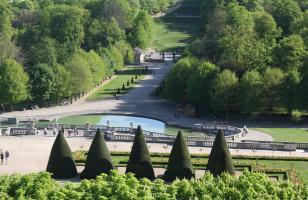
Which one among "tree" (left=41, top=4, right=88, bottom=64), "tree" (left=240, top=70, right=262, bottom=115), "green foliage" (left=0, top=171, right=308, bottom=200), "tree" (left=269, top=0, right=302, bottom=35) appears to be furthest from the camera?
"tree" (left=41, top=4, right=88, bottom=64)

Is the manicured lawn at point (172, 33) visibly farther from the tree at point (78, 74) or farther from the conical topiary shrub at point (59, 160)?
the conical topiary shrub at point (59, 160)

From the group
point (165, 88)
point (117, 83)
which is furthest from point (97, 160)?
point (117, 83)

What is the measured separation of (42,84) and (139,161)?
167ft

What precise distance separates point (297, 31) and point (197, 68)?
81.7 ft

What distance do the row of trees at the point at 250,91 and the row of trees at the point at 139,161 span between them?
37.7 meters

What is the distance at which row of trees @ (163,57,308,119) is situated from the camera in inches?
3698

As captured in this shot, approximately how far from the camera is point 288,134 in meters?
84.9

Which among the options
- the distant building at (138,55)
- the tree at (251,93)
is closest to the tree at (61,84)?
the tree at (251,93)

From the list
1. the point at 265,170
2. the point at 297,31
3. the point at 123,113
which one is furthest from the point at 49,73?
the point at 265,170

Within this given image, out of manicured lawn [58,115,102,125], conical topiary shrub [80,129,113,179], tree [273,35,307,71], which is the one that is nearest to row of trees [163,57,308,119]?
Answer: tree [273,35,307,71]

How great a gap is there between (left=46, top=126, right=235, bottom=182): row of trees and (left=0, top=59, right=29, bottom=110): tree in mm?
45146

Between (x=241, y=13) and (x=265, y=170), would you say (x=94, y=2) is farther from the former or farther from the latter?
(x=265, y=170)

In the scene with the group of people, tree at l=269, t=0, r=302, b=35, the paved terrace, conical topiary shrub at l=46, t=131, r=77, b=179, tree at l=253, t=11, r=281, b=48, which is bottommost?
the paved terrace

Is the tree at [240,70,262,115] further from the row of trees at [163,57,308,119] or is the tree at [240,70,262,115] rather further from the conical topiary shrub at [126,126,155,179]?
the conical topiary shrub at [126,126,155,179]
